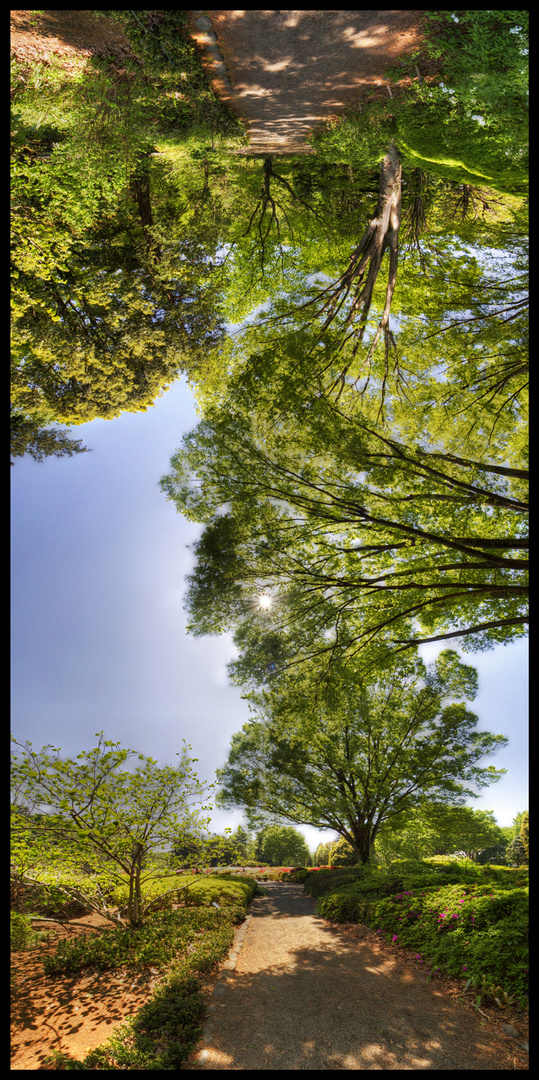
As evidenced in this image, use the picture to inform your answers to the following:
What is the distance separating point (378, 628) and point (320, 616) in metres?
0.99

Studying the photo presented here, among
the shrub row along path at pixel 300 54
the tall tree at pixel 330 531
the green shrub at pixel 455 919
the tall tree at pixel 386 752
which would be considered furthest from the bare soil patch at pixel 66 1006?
the shrub row along path at pixel 300 54

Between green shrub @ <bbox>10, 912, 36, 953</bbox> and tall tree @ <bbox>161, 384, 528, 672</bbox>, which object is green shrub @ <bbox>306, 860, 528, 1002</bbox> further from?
green shrub @ <bbox>10, 912, 36, 953</bbox>

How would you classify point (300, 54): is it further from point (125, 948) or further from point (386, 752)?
point (386, 752)

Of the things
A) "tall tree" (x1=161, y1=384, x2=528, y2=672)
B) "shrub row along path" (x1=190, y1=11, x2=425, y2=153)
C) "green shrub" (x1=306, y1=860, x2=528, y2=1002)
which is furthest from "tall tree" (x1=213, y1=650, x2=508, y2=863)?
"shrub row along path" (x1=190, y1=11, x2=425, y2=153)

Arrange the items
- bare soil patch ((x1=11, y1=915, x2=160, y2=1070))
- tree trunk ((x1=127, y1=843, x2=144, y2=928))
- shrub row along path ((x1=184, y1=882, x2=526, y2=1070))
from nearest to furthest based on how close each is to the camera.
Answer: shrub row along path ((x1=184, y1=882, x2=526, y2=1070)) < bare soil patch ((x1=11, y1=915, x2=160, y2=1070)) < tree trunk ((x1=127, y1=843, x2=144, y2=928))

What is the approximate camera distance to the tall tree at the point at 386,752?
460 inches

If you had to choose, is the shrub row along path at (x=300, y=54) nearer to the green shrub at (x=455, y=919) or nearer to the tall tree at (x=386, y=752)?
the green shrub at (x=455, y=919)

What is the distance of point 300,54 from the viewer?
17.5ft

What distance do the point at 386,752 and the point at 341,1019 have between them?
907cm

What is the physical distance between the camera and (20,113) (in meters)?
5.89

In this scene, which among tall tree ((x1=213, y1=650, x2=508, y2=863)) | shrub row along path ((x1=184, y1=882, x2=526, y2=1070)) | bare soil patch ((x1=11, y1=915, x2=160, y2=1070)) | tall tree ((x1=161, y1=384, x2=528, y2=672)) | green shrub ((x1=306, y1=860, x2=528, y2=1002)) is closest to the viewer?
shrub row along path ((x1=184, y1=882, x2=526, y2=1070))

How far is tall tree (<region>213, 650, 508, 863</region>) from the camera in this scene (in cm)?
1170

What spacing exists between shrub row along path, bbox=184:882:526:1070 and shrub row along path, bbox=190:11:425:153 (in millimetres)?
10090
